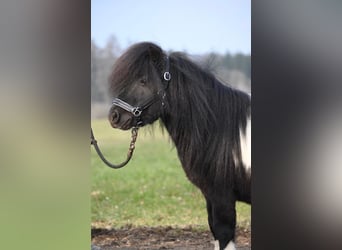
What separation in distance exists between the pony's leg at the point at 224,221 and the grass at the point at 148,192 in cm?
6

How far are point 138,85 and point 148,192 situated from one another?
2.45 ft

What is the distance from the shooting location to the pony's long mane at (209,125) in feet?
10.8

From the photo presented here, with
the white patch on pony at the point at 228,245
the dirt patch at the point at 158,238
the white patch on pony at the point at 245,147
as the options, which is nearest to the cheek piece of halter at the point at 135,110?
the dirt patch at the point at 158,238

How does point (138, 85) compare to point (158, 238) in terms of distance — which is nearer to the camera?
point (138, 85)

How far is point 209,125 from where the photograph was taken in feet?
10.9

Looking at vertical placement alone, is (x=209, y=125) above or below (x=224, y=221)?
above

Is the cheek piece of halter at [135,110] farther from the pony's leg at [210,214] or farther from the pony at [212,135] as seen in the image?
the pony's leg at [210,214]

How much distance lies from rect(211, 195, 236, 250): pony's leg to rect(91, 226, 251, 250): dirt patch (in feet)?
0.19

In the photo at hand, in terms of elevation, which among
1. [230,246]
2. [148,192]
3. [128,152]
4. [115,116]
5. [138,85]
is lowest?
[230,246]

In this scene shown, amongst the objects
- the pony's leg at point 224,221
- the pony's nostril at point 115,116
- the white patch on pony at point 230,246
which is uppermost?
the pony's nostril at point 115,116

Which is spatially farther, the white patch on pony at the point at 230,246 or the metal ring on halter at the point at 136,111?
the white patch on pony at the point at 230,246

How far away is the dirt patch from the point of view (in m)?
3.33

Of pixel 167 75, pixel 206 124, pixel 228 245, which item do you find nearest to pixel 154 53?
pixel 167 75

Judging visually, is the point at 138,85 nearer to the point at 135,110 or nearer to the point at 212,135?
the point at 135,110
